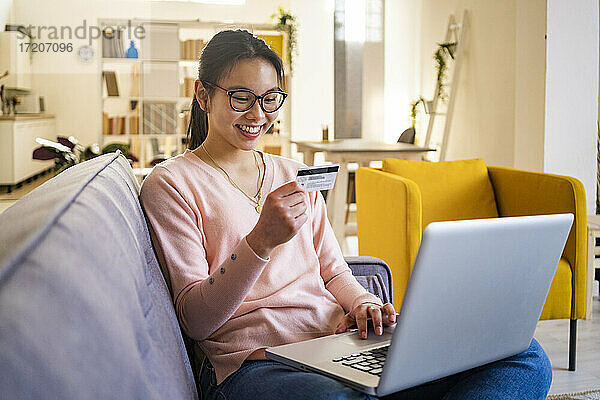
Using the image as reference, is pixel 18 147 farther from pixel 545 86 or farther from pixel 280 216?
pixel 280 216

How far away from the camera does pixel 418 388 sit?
125cm

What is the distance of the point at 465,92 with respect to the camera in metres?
6.52

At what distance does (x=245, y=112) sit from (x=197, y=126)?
0.28 meters

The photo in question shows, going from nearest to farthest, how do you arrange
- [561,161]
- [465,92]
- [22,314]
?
[22,314] < [561,161] < [465,92]

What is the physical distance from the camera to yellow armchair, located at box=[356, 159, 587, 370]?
272 cm

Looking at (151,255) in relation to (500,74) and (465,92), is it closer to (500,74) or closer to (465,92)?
(500,74)

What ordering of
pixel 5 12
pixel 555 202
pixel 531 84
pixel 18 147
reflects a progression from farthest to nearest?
1. pixel 18 147
2. pixel 5 12
3. pixel 531 84
4. pixel 555 202

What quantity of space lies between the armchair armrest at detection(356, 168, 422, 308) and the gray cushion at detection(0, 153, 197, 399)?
1880 millimetres

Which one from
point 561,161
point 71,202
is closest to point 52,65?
point 561,161

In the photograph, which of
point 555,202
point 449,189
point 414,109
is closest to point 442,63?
point 414,109

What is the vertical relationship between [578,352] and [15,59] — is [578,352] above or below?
below

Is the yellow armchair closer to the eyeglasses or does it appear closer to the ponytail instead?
the ponytail

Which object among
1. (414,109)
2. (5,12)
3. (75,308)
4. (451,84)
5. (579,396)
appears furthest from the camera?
(414,109)

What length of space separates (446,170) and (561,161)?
1.62m
